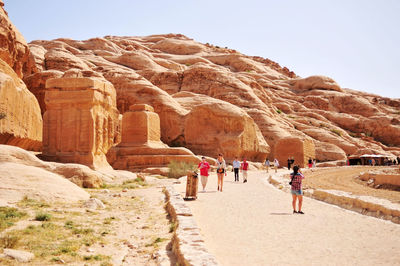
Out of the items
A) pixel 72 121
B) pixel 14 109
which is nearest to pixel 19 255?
pixel 14 109

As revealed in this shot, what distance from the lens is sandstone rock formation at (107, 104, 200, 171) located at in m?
23.1

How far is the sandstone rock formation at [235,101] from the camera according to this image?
31.8 meters

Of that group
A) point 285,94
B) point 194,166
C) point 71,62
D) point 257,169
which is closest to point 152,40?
point 285,94

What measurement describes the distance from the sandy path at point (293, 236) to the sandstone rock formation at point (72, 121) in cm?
1028

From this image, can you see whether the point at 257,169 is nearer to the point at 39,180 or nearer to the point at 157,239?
the point at 39,180

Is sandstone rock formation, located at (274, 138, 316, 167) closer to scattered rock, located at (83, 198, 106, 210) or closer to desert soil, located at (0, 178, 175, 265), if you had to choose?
desert soil, located at (0, 178, 175, 265)

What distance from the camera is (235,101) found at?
137 feet

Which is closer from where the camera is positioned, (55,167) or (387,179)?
(55,167)

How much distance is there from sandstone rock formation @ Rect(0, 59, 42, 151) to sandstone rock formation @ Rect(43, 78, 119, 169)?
0.79 metres

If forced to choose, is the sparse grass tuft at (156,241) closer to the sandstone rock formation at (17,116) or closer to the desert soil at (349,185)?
the desert soil at (349,185)

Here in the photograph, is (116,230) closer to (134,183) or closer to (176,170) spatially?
(134,183)

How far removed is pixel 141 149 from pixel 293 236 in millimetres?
17849

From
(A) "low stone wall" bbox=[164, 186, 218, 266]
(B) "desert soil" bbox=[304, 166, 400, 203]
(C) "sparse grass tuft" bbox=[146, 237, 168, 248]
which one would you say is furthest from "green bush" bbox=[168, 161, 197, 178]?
(C) "sparse grass tuft" bbox=[146, 237, 168, 248]

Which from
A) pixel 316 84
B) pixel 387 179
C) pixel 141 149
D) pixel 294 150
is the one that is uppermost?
pixel 316 84
